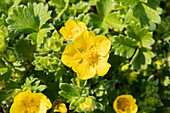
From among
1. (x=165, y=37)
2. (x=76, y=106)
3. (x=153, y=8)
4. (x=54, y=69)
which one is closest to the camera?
(x=76, y=106)

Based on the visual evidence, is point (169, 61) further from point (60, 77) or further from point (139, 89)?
point (60, 77)

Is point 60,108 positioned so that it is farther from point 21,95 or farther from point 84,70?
point 84,70

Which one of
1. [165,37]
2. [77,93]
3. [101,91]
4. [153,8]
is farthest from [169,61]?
[77,93]

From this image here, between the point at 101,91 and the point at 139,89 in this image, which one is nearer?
the point at 101,91

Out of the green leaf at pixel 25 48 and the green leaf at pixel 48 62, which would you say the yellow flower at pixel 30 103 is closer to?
the green leaf at pixel 48 62

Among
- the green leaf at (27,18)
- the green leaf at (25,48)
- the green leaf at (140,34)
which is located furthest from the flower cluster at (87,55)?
the green leaf at (25,48)

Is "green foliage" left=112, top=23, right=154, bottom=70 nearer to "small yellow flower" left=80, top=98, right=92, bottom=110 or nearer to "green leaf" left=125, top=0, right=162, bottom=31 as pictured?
"green leaf" left=125, top=0, right=162, bottom=31

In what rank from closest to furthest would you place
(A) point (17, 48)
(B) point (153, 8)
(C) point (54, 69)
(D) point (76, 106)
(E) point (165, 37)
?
(D) point (76, 106)
(C) point (54, 69)
(B) point (153, 8)
(A) point (17, 48)
(E) point (165, 37)
